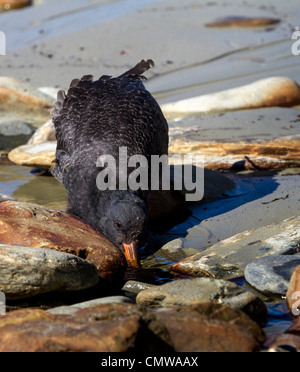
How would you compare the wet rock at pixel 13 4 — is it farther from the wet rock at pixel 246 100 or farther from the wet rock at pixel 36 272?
the wet rock at pixel 36 272

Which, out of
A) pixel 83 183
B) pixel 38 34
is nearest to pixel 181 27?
pixel 38 34

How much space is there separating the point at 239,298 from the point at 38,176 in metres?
4.22

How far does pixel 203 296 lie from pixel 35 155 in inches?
173

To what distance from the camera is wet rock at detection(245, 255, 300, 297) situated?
4574mm

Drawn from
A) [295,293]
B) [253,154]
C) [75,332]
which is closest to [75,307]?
[75,332]

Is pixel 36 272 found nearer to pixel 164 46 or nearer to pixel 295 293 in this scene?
pixel 295 293

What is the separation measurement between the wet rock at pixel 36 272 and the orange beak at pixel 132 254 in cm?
72

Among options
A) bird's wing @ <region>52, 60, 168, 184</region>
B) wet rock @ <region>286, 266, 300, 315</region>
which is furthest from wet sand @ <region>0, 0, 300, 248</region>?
wet rock @ <region>286, 266, 300, 315</region>

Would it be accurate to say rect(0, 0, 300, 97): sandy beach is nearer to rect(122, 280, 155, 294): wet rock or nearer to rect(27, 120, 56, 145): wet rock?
rect(27, 120, 56, 145): wet rock

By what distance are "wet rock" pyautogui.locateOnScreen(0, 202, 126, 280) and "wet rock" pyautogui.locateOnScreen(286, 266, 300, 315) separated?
1.44 metres

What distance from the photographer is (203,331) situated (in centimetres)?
365

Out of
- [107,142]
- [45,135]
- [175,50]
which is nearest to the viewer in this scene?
[107,142]

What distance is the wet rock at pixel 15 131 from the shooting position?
941cm

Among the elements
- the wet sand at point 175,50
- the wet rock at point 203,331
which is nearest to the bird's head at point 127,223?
the wet rock at point 203,331
